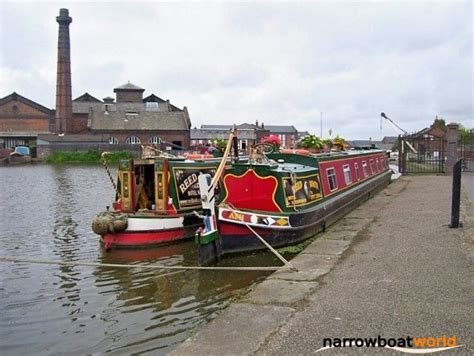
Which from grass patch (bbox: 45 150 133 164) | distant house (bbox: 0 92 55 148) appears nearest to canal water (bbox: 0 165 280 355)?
grass patch (bbox: 45 150 133 164)

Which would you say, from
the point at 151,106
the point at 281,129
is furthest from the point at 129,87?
the point at 281,129

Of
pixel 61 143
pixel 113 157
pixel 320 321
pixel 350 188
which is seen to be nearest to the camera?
pixel 320 321

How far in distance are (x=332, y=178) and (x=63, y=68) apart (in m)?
56.2

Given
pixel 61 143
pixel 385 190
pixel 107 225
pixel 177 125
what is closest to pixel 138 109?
pixel 177 125

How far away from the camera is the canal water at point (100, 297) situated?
600 centimetres

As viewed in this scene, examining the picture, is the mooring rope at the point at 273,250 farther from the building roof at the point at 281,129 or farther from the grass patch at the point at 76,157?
the building roof at the point at 281,129

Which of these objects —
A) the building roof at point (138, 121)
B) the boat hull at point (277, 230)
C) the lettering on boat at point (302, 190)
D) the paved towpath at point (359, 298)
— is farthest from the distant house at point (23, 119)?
the paved towpath at point (359, 298)

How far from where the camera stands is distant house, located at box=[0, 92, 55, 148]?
65.9 meters

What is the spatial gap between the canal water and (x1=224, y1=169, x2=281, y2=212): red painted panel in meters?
1.06

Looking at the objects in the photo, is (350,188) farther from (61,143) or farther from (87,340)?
(61,143)

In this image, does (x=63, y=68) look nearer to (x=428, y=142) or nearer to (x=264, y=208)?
(x=428, y=142)

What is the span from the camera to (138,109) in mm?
69062

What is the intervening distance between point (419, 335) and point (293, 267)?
9.49ft

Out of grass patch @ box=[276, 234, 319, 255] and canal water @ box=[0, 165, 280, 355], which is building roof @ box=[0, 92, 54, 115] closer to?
canal water @ box=[0, 165, 280, 355]
